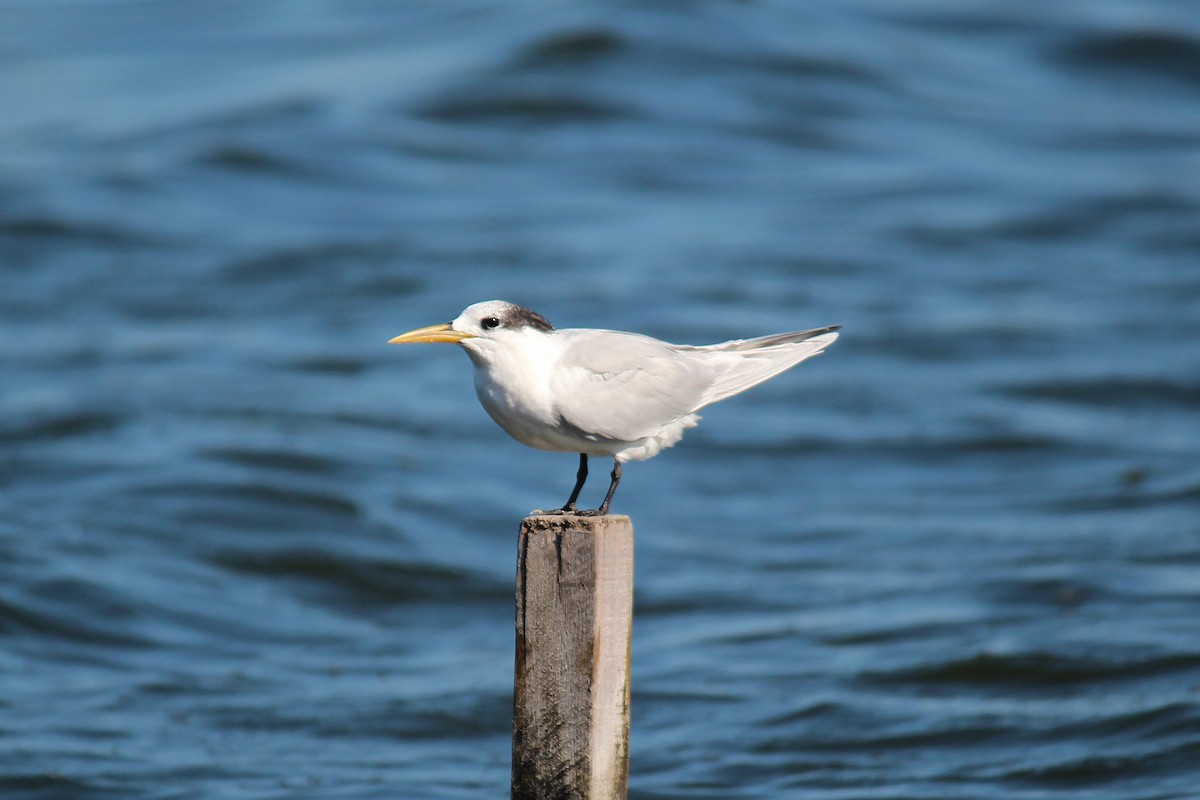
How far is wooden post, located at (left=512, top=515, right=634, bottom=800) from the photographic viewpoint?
503 cm

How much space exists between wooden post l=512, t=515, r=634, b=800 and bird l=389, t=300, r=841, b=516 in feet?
0.77

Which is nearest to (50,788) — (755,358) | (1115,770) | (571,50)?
(755,358)

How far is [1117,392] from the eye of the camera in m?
18.0

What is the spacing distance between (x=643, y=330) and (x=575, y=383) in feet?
49.1

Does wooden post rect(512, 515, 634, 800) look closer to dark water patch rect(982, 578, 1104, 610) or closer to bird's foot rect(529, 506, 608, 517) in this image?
bird's foot rect(529, 506, 608, 517)

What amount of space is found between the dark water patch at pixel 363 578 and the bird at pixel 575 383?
7.59 m

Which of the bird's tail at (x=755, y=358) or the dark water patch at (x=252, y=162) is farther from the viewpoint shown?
the dark water patch at (x=252, y=162)

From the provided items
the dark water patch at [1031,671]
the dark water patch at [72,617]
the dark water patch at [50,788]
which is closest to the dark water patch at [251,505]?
the dark water patch at [72,617]

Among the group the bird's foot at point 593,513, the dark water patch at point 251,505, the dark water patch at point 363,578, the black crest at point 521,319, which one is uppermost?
the dark water patch at point 251,505

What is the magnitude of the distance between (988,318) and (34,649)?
13.8 m

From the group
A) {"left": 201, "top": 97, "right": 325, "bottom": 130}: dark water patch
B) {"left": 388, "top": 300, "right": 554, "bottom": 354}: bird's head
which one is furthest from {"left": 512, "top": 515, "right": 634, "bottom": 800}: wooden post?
{"left": 201, "top": 97, "right": 325, "bottom": 130}: dark water patch

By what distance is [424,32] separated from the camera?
32.9 m

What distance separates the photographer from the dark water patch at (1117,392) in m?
17.7

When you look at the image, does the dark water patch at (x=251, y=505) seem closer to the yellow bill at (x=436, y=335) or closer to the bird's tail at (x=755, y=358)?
the bird's tail at (x=755, y=358)
